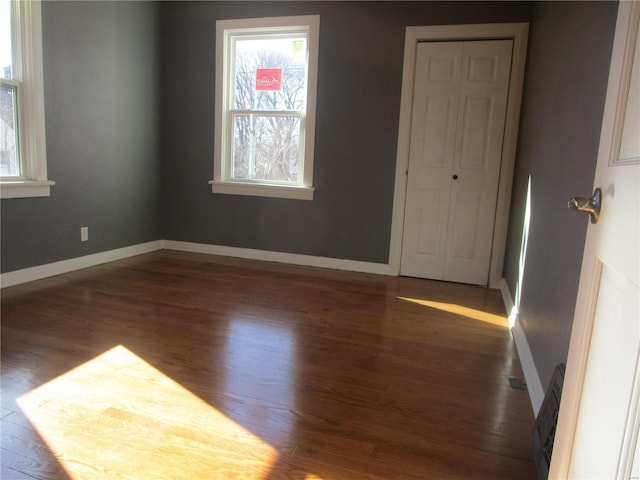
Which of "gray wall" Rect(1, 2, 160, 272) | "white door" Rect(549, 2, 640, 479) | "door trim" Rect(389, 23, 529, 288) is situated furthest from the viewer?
"door trim" Rect(389, 23, 529, 288)

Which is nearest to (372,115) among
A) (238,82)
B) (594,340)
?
(238,82)

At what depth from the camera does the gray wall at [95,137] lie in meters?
3.30

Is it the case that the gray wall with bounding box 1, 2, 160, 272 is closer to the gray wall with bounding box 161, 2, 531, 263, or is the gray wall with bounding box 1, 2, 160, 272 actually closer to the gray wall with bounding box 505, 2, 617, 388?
the gray wall with bounding box 161, 2, 531, 263

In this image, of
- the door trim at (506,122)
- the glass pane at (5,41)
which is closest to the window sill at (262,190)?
the door trim at (506,122)

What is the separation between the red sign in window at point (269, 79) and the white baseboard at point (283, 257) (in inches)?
64.2

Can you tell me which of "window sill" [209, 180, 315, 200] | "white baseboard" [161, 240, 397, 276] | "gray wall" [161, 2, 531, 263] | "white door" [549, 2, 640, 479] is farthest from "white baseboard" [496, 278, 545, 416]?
"window sill" [209, 180, 315, 200]

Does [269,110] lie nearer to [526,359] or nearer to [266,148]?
[266,148]

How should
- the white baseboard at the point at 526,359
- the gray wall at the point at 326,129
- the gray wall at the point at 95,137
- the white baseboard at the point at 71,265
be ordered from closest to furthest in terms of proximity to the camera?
the white baseboard at the point at 526,359 → the white baseboard at the point at 71,265 → the gray wall at the point at 95,137 → the gray wall at the point at 326,129

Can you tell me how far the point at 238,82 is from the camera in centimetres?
437

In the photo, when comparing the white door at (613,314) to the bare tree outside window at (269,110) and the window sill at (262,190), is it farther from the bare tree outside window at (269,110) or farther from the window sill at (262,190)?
the bare tree outside window at (269,110)

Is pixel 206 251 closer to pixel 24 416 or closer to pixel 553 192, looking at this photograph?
pixel 24 416

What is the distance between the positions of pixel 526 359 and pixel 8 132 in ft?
12.0

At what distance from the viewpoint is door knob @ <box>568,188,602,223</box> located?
90 cm

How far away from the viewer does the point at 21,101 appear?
123 inches
